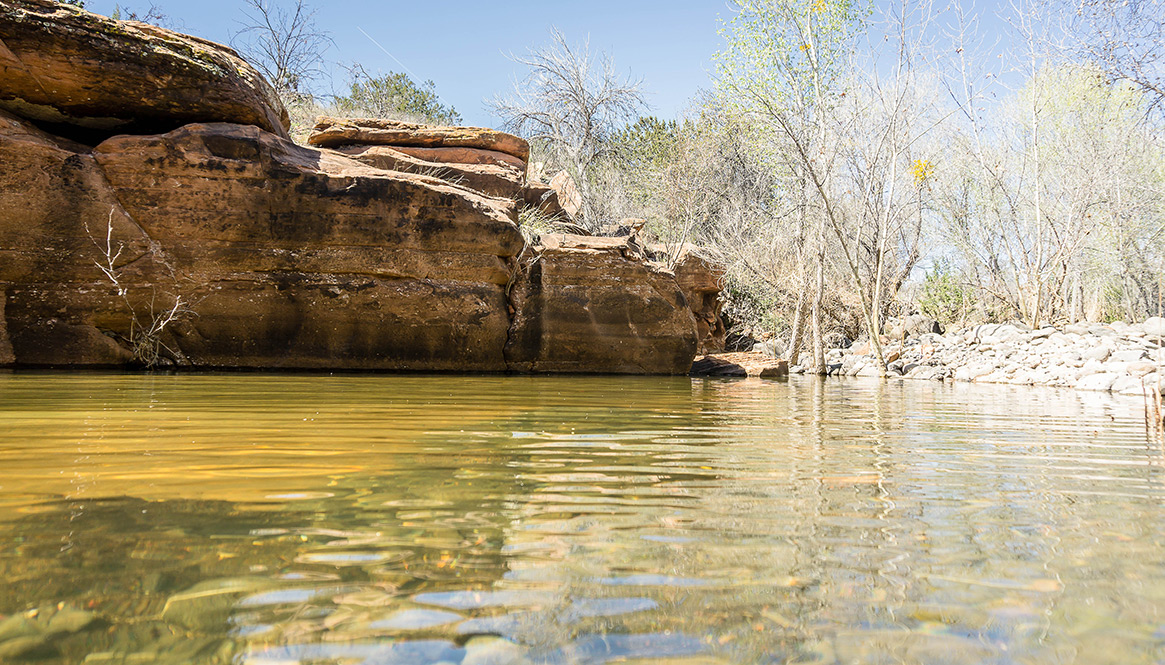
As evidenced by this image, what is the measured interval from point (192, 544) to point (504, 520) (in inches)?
27.7

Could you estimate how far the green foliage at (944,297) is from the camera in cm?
2088

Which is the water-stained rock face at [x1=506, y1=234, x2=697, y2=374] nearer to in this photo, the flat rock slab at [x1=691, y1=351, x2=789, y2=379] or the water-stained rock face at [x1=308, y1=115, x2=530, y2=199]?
the flat rock slab at [x1=691, y1=351, x2=789, y2=379]

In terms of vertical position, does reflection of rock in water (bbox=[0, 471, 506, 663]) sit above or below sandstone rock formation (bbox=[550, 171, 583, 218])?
below

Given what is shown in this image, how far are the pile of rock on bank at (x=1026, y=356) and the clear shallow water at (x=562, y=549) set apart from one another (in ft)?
29.0

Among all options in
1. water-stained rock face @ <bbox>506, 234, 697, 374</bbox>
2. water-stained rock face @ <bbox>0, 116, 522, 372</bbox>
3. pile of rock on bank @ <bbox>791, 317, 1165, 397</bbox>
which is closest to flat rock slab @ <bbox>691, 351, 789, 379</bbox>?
water-stained rock face @ <bbox>506, 234, 697, 374</bbox>

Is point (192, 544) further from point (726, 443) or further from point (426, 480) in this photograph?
point (726, 443)

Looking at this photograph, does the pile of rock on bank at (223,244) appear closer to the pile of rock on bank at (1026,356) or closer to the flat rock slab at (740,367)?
the flat rock slab at (740,367)

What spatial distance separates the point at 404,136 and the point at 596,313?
5.66 m

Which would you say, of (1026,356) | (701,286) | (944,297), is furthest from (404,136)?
(944,297)

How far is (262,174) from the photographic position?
8977 millimetres

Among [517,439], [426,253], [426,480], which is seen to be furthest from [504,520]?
[426,253]

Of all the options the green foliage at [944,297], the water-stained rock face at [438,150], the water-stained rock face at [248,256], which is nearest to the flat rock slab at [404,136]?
the water-stained rock face at [438,150]

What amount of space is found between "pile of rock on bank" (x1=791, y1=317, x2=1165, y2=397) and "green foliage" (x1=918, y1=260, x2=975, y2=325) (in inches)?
118

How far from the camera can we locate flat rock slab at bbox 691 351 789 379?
40.3 ft
